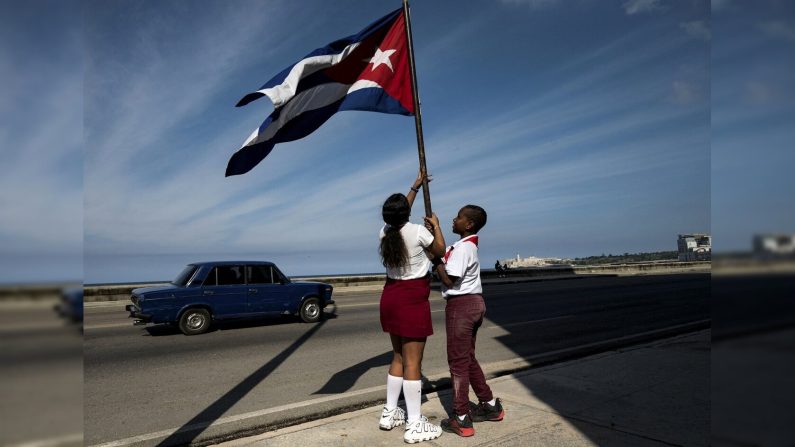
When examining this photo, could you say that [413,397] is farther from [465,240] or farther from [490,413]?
[465,240]

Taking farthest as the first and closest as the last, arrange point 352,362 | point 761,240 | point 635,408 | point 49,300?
point 352,362 → point 635,408 → point 761,240 → point 49,300

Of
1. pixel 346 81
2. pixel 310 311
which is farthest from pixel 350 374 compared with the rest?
pixel 310 311

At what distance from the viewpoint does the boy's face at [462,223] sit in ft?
15.2

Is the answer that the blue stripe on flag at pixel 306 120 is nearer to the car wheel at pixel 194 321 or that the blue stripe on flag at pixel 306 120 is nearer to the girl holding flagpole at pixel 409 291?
the girl holding flagpole at pixel 409 291

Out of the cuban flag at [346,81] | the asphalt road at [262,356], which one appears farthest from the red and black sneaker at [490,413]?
the cuban flag at [346,81]

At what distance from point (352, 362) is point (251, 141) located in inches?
159

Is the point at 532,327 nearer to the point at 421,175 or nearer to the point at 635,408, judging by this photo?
the point at 635,408

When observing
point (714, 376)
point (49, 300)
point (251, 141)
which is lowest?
point (714, 376)

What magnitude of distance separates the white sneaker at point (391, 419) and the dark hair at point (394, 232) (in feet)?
4.47

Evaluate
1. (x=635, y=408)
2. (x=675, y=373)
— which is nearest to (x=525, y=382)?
(x=635, y=408)

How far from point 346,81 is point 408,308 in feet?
9.21

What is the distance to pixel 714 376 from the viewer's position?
4.57 ft

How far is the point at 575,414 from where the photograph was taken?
4.90 meters

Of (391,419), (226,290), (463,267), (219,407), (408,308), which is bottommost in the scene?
(219,407)
